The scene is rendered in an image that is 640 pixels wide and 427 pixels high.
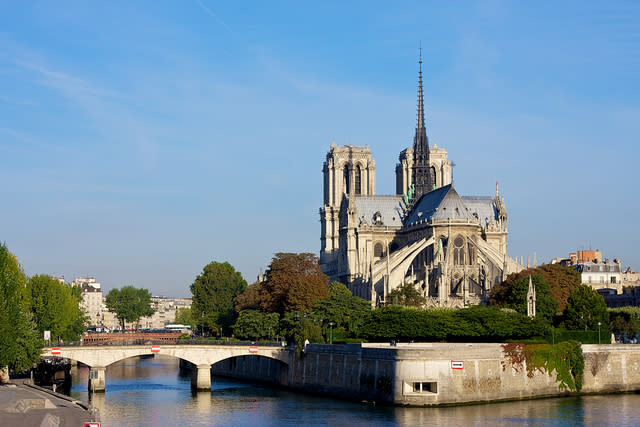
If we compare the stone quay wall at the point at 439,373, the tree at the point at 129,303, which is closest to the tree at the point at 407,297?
the stone quay wall at the point at 439,373

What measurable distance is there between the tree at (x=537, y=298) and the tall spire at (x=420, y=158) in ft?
146

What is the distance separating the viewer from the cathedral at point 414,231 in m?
110

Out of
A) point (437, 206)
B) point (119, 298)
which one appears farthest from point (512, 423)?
point (119, 298)

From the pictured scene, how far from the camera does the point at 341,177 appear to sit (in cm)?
14925

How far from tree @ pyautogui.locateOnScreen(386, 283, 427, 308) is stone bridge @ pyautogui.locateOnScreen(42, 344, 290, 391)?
1925 cm

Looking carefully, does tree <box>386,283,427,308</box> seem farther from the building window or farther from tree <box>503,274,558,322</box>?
A: the building window

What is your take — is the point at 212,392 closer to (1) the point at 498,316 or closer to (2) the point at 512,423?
(1) the point at 498,316

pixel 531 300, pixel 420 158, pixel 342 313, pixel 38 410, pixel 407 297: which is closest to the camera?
pixel 38 410

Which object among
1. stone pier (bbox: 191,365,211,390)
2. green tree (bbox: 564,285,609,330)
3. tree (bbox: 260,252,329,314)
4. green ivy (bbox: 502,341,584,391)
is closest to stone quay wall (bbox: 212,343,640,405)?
green ivy (bbox: 502,341,584,391)

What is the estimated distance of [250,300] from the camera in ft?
357

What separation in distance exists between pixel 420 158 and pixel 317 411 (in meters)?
81.9

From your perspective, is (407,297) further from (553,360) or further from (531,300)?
(553,360)

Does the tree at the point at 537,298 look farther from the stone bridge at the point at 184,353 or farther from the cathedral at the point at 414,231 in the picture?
the stone bridge at the point at 184,353

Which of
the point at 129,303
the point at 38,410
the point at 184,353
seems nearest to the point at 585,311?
the point at 184,353
